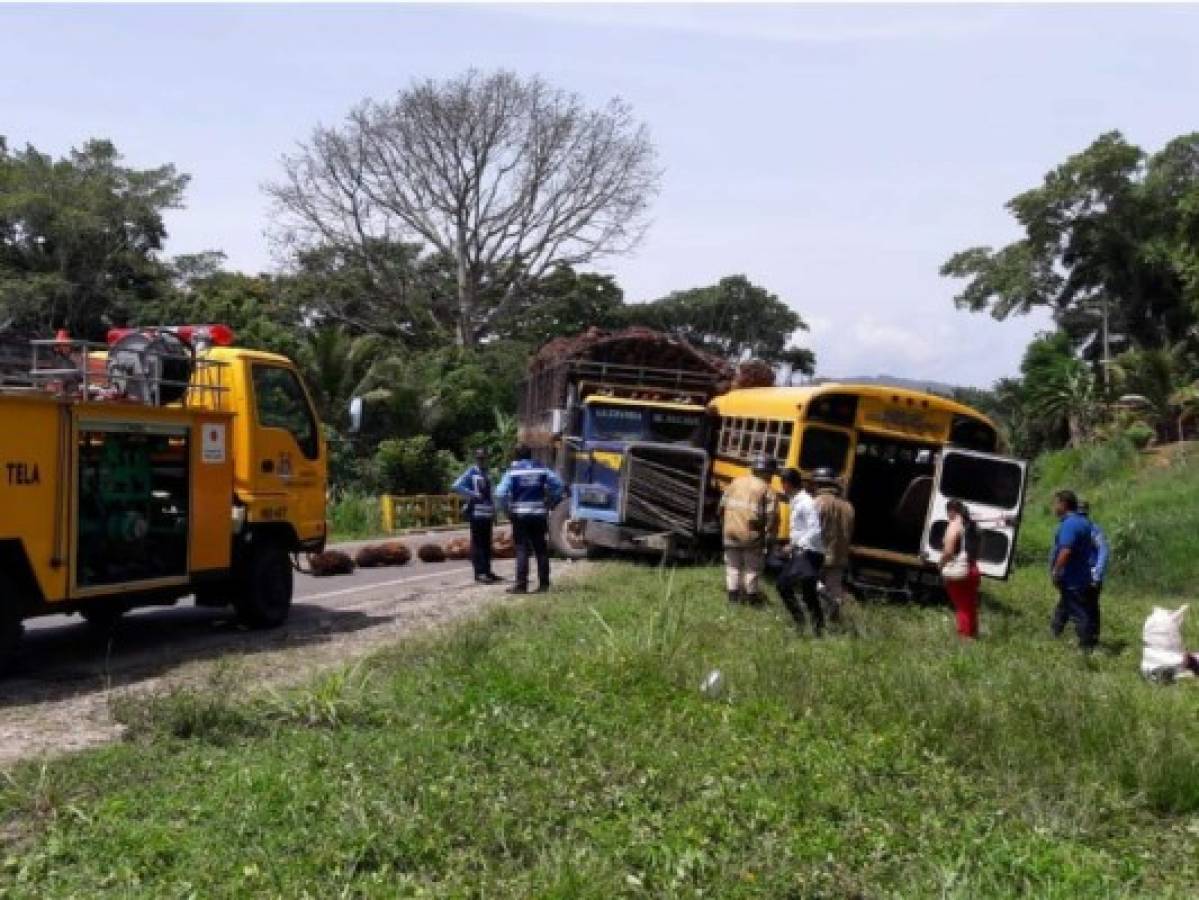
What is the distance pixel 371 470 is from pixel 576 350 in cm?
1132

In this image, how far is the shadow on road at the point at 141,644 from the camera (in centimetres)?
948

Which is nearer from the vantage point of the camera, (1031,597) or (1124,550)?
(1031,597)

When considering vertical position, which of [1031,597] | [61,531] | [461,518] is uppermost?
[61,531]

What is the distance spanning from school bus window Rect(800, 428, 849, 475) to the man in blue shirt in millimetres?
3512

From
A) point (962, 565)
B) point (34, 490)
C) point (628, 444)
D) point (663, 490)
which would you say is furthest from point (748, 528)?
point (34, 490)

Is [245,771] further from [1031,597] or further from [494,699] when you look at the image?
[1031,597]

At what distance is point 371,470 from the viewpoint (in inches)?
1267

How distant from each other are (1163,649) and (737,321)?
178ft

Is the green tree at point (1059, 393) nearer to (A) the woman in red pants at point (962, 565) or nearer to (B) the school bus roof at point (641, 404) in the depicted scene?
(B) the school bus roof at point (641, 404)

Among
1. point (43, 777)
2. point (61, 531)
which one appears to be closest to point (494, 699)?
point (43, 777)

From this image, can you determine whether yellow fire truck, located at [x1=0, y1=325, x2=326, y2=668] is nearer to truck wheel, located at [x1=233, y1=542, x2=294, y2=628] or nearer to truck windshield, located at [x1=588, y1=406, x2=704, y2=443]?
truck wheel, located at [x1=233, y1=542, x2=294, y2=628]

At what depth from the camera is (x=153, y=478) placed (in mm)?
10633

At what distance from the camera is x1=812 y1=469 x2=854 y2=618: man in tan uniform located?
12.9 meters

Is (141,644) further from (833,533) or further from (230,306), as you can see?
(230,306)
